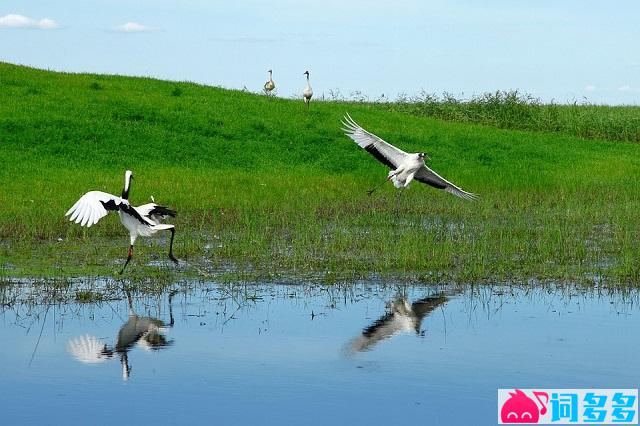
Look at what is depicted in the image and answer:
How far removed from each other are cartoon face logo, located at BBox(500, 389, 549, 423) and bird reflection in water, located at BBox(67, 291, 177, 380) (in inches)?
118

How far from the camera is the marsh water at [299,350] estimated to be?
7.57 meters

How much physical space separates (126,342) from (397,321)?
8.68ft

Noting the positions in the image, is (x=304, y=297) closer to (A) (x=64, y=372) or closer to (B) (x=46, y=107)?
(A) (x=64, y=372)

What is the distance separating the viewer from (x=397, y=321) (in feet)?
33.6

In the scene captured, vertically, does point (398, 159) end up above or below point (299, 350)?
above

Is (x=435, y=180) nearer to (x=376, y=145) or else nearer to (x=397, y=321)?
(x=376, y=145)

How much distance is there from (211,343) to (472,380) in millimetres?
2445

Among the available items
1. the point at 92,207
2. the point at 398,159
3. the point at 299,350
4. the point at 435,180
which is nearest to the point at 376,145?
the point at 398,159

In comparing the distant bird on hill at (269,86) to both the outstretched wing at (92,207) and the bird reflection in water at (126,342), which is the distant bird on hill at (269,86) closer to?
the outstretched wing at (92,207)

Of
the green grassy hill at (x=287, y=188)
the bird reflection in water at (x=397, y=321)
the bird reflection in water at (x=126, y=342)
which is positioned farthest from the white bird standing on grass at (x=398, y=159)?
the bird reflection in water at (x=126, y=342)

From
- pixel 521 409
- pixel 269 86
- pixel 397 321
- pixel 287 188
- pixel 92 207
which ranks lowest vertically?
pixel 521 409

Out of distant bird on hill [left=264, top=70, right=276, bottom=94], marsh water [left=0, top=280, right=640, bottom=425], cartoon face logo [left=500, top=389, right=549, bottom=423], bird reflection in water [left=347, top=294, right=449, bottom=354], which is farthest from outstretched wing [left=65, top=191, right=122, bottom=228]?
distant bird on hill [left=264, top=70, right=276, bottom=94]

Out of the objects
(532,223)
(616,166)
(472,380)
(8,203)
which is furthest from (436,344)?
(616,166)

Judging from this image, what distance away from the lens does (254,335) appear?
966cm
